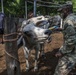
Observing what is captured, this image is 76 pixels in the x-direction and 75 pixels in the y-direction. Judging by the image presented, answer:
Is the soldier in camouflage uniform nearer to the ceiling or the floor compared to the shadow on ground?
nearer to the ceiling

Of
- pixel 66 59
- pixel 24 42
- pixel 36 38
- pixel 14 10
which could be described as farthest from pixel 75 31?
pixel 14 10

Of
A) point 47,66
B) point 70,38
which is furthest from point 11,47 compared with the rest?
point 47,66

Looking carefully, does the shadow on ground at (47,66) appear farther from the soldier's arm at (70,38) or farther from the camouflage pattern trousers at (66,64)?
the soldier's arm at (70,38)

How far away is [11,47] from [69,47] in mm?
1430

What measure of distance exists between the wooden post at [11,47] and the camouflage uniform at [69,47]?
1.22 metres

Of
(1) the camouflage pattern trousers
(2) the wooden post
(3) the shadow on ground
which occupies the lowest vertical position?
(3) the shadow on ground

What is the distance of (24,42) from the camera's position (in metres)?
7.43

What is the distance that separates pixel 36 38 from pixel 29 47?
1747mm

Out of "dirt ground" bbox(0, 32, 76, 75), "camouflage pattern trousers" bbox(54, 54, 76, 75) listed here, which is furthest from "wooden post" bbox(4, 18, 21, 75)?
"dirt ground" bbox(0, 32, 76, 75)

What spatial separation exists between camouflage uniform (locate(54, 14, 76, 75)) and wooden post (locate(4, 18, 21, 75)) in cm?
122

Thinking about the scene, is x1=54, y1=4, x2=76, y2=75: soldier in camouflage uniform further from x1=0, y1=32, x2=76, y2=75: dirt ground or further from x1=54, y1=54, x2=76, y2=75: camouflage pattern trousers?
x1=0, y1=32, x2=76, y2=75: dirt ground

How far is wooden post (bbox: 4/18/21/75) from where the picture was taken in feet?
13.4

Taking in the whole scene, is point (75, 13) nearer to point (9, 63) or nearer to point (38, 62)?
point (9, 63)

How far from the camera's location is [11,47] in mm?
4215
